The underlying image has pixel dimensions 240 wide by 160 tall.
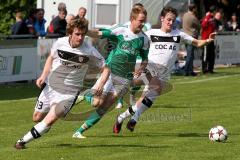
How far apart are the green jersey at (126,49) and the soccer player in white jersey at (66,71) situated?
1472mm

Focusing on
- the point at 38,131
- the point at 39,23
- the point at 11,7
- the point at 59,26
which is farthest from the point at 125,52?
the point at 11,7

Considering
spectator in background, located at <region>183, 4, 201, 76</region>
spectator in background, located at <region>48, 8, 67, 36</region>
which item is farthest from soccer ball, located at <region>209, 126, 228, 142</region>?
spectator in background, located at <region>183, 4, 201, 76</region>

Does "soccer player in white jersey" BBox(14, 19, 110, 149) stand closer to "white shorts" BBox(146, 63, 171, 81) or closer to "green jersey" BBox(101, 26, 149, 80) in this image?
"green jersey" BBox(101, 26, 149, 80)

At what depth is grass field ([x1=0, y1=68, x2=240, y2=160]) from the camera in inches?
456

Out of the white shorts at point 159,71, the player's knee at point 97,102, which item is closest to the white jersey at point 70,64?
the player's knee at point 97,102

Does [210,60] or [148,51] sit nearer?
[148,51]

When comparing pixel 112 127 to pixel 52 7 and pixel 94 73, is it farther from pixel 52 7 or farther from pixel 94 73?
pixel 52 7

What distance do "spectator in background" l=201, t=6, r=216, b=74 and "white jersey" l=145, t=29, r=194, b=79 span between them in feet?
43.0

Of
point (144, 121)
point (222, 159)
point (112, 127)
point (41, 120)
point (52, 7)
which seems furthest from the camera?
point (52, 7)

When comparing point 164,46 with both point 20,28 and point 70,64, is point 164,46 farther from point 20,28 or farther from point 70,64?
point 20,28

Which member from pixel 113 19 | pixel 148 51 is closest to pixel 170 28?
pixel 148 51

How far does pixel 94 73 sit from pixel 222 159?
116 inches

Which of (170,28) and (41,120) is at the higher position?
(170,28)

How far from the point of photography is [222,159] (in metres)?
11.2
